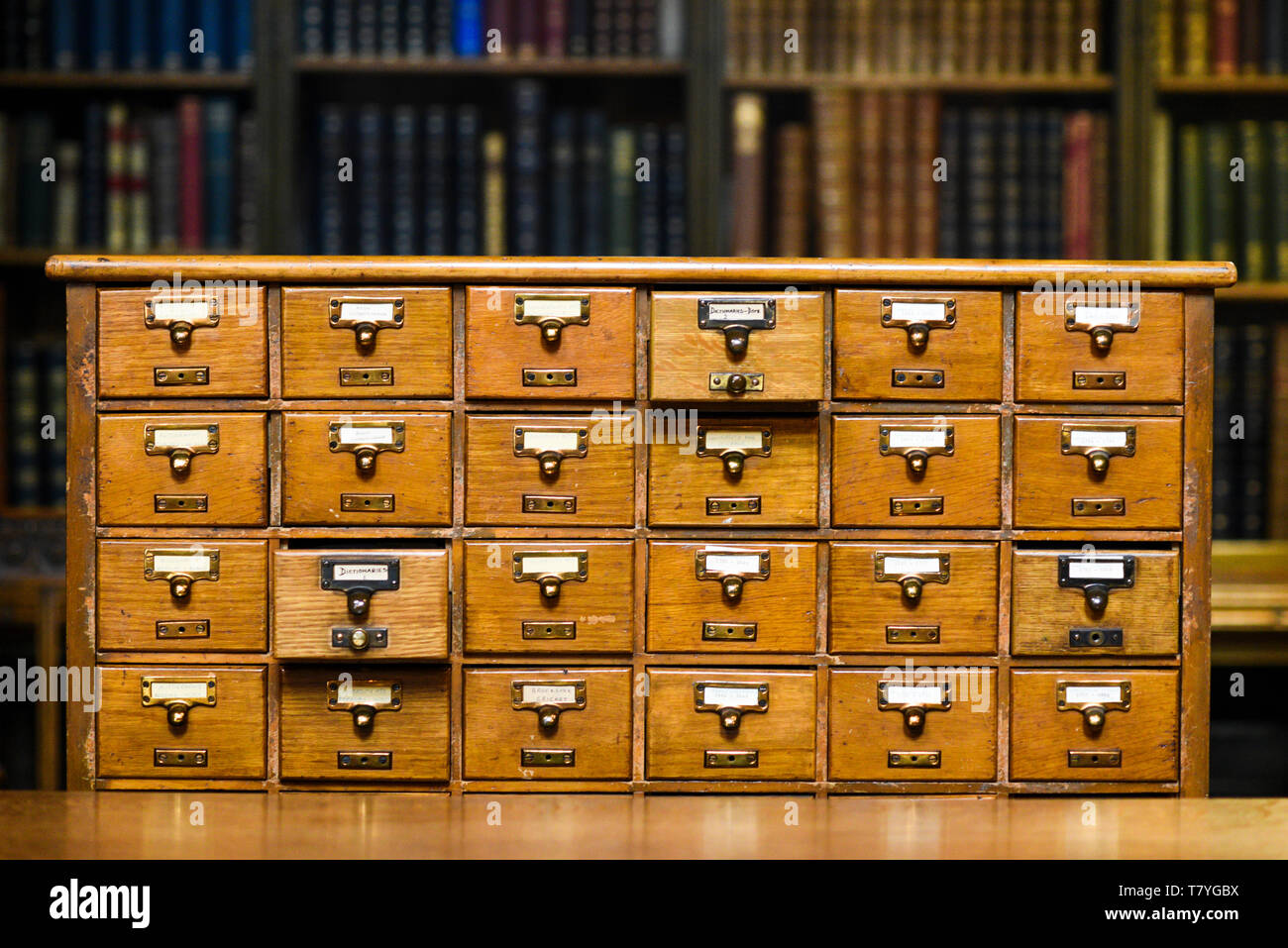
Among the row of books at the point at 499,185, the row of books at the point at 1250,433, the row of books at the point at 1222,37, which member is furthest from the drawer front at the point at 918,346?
the row of books at the point at 1222,37

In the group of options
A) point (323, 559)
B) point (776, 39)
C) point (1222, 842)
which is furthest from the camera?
point (776, 39)

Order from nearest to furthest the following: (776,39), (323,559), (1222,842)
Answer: (1222,842), (323,559), (776,39)

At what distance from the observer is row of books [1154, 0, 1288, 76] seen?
8.32 feet

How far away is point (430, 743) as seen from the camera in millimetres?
1758

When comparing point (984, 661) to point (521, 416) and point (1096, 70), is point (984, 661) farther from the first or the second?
point (1096, 70)

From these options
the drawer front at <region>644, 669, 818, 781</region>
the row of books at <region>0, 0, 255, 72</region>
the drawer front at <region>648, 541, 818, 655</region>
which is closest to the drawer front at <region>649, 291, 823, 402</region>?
the drawer front at <region>648, 541, 818, 655</region>

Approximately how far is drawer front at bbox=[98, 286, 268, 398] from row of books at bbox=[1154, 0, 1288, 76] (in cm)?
220

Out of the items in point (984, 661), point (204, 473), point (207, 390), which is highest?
point (207, 390)

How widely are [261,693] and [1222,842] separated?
4.69 ft

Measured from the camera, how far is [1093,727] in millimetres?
1754

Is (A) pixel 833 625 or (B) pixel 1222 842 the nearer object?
(B) pixel 1222 842

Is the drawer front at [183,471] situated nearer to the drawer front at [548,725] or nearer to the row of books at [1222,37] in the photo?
the drawer front at [548,725]

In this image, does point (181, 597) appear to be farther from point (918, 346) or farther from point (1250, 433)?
point (1250, 433)

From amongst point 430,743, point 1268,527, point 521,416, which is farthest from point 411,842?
point 1268,527
